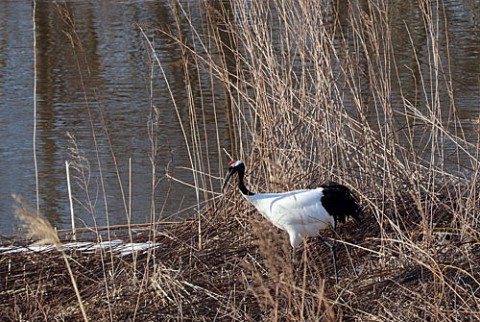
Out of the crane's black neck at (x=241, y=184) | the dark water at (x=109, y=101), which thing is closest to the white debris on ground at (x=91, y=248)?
the dark water at (x=109, y=101)

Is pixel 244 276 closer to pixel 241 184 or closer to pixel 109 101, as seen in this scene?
pixel 241 184

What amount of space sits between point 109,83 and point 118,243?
3999mm

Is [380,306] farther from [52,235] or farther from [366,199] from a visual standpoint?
[52,235]

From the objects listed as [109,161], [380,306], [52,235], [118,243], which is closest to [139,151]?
[109,161]

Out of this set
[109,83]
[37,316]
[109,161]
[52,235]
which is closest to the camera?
[52,235]

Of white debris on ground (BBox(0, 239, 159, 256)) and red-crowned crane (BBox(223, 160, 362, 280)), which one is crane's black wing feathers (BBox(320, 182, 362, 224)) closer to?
red-crowned crane (BBox(223, 160, 362, 280))

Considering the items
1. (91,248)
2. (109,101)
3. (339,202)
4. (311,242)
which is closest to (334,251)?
(339,202)

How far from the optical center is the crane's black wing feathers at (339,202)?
3.17 meters

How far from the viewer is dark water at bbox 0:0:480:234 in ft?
16.8

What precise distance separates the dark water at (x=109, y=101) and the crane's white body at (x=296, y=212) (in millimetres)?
578

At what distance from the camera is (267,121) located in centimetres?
366

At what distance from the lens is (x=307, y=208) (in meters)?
3.16

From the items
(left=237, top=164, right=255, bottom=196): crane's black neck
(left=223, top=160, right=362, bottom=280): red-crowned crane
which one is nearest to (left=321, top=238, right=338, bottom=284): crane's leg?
(left=223, top=160, right=362, bottom=280): red-crowned crane

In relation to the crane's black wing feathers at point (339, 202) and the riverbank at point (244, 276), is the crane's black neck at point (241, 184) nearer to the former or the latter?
the riverbank at point (244, 276)
